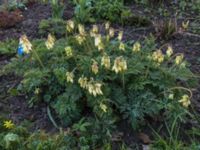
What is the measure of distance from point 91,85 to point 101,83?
0.15 metres

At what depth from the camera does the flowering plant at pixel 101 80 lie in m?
3.13

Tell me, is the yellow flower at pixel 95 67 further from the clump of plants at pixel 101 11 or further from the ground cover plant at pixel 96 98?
the clump of plants at pixel 101 11

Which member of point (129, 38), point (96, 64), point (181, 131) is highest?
point (96, 64)

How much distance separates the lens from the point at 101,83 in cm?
309

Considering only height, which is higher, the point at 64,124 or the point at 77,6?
the point at 77,6

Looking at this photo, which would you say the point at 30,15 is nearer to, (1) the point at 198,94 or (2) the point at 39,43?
(2) the point at 39,43

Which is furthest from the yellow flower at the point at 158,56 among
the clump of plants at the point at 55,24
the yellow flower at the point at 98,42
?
the clump of plants at the point at 55,24

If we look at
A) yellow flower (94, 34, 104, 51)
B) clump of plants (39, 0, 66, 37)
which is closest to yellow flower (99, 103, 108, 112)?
yellow flower (94, 34, 104, 51)

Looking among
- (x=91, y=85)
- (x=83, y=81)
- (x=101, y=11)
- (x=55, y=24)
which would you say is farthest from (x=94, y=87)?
(x=101, y=11)

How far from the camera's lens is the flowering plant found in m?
3.13

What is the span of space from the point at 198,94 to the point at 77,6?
2.00 metres

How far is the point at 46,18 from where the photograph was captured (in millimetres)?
5055

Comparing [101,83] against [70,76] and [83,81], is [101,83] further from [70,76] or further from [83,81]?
[70,76]

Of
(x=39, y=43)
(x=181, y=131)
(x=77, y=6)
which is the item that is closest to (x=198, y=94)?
(x=181, y=131)
